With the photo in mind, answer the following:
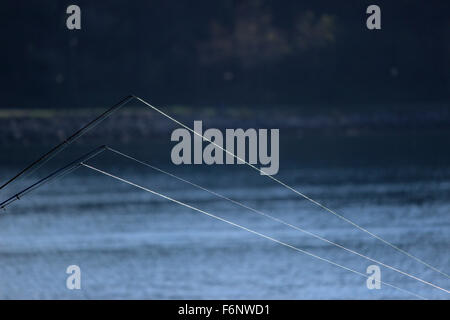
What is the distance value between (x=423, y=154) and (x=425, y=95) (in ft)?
52.6

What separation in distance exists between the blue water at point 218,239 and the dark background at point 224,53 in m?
25.1

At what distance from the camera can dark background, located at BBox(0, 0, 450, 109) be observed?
75625 mm

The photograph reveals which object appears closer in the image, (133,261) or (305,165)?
(133,261)

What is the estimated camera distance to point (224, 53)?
260 feet

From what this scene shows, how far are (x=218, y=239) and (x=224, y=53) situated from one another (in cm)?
4804

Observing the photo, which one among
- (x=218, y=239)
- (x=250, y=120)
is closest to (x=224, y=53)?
(x=250, y=120)

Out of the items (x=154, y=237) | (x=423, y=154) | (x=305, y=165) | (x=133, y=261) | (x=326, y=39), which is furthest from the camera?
(x=326, y=39)

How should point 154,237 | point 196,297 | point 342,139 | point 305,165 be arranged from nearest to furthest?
point 196,297
point 154,237
point 305,165
point 342,139

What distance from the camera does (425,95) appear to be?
78125 millimetres

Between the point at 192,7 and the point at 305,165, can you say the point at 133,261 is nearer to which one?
the point at 305,165

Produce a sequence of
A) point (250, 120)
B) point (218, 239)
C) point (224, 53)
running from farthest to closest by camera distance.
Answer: point (224, 53), point (250, 120), point (218, 239)

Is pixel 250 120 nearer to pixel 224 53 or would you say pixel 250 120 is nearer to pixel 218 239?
pixel 224 53

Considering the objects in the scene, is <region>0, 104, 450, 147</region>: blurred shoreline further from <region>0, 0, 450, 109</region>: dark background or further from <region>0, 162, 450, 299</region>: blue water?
<region>0, 162, 450, 299</region>: blue water

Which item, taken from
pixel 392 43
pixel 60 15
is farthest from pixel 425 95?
pixel 60 15
